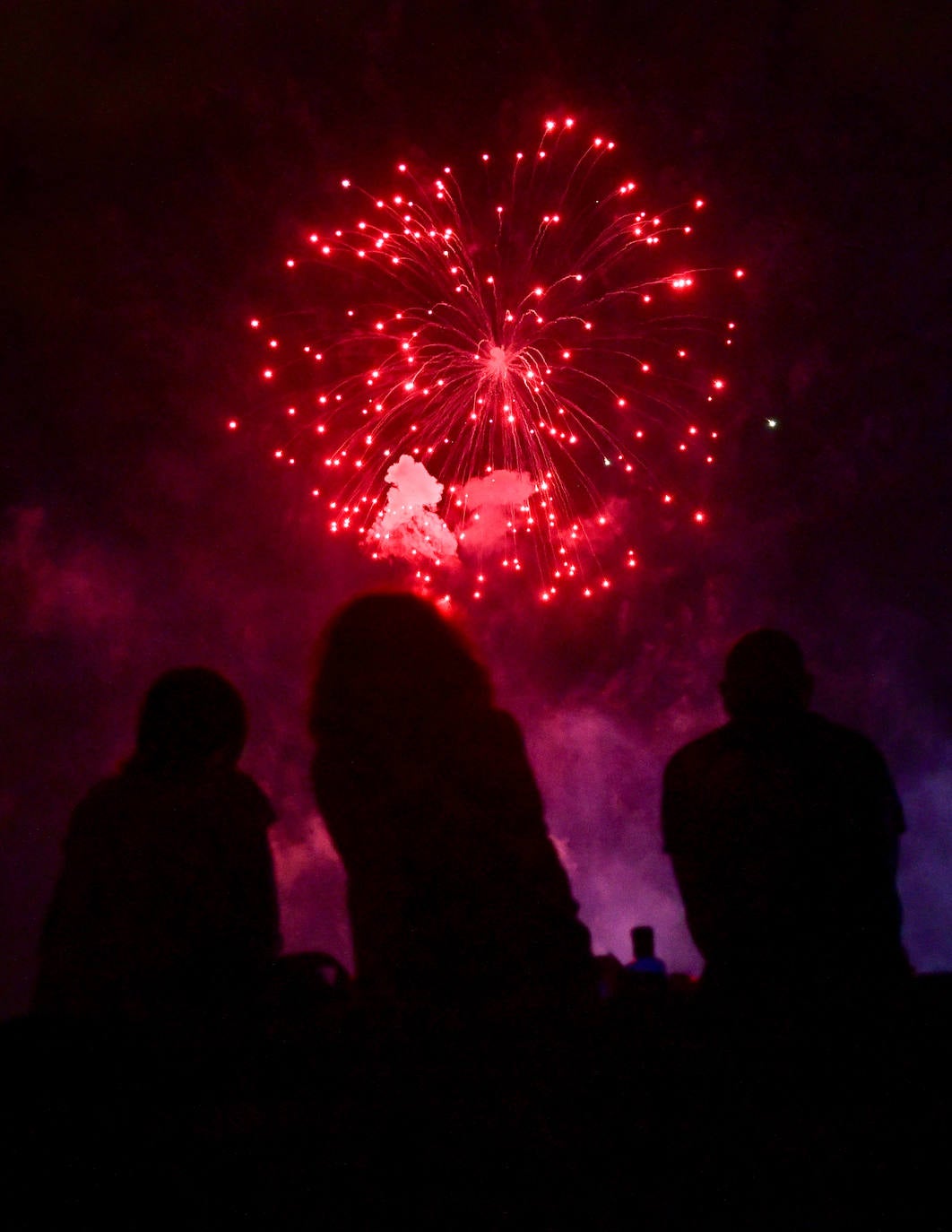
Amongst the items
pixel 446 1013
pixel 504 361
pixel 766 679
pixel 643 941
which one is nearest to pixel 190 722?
pixel 446 1013

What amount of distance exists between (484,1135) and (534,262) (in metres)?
7.26

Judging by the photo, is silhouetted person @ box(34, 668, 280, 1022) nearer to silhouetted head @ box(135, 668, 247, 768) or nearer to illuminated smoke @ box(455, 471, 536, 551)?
silhouetted head @ box(135, 668, 247, 768)

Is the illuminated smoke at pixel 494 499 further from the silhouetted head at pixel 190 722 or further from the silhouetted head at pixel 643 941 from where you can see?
the silhouetted head at pixel 190 722

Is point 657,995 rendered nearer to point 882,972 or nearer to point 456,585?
point 882,972

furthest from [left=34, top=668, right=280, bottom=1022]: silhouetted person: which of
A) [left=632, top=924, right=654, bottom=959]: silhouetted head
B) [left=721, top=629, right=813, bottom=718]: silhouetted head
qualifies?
[left=632, top=924, right=654, bottom=959]: silhouetted head

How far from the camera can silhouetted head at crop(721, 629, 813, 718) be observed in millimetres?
2590

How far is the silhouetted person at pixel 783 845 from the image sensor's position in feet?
7.60

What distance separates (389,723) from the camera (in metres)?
2.12

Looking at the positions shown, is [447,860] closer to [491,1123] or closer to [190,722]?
[491,1123]

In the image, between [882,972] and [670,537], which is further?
[670,537]

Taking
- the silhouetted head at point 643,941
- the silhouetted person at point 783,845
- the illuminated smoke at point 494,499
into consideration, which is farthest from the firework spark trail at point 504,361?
the silhouetted person at point 783,845

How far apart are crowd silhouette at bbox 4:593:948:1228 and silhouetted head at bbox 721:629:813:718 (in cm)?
15

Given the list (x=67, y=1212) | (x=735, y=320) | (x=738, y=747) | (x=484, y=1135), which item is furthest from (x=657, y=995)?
(x=735, y=320)

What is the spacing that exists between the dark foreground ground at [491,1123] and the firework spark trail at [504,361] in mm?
6618
